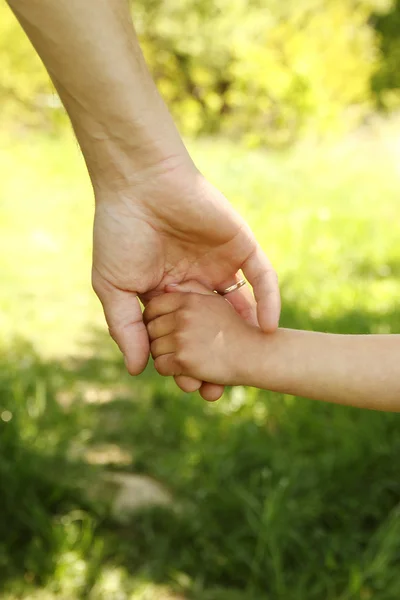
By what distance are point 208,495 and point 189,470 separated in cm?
16

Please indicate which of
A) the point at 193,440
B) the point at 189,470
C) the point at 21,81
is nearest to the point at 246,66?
the point at 21,81

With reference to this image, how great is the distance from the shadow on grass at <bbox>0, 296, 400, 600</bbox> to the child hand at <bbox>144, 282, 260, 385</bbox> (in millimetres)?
617

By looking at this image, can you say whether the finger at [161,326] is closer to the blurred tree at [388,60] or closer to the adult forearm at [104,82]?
the adult forearm at [104,82]

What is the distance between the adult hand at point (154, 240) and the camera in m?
1.42

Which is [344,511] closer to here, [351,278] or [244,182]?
[351,278]

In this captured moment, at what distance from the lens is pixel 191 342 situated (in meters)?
1.44

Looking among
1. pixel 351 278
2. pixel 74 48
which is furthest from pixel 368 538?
pixel 351 278

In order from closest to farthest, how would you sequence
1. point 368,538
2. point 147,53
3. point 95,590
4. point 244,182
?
point 95,590
point 368,538
point 244,182
point 147,53

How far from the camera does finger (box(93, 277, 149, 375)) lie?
4.77ft

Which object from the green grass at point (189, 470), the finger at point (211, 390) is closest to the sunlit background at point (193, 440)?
the green grass at point (189, 470)

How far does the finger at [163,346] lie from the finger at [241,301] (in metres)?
0.17

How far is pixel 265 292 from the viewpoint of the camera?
1414mm

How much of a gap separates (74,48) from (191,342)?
1.88 ft

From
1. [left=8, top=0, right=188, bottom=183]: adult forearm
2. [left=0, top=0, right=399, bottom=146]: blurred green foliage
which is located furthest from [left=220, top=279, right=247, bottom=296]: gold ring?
[left=0, top=0, right=399, bottom=146]: blurred green foliage
